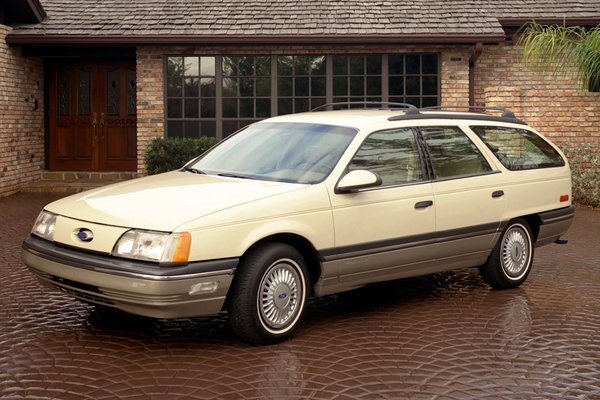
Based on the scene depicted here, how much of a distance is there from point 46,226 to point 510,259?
4150 millimetres

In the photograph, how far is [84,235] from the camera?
18.5ft

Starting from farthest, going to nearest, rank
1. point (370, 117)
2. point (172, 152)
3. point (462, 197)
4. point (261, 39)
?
point (172, 152), point (261, 39), point (462, 197), point (370, 117)

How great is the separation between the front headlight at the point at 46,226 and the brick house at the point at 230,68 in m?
10.6

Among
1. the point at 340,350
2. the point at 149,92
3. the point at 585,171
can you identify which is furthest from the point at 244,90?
the point at 340,350

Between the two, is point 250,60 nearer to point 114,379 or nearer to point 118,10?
point 118,10

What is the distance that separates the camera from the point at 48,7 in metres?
17.9

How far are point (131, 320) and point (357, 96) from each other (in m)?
11.5

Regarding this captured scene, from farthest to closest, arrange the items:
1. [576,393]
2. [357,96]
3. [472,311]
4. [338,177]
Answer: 1. [357,96]
2. [472,311]
3. [338,177]
4. [576,393]

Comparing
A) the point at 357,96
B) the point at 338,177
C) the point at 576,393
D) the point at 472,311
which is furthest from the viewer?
the point at 357,96

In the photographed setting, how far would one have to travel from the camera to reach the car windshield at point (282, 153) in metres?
6.43

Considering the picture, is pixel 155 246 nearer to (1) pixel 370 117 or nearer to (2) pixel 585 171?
(1) pixel 370 117

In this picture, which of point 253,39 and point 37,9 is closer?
point 253,39

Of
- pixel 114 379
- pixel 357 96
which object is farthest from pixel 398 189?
pixel 357 96

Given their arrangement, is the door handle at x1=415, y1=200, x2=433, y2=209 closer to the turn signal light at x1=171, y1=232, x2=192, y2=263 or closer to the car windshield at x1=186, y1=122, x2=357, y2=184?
the car windshield at x1=186, y1=122, x2=357, y2=184
